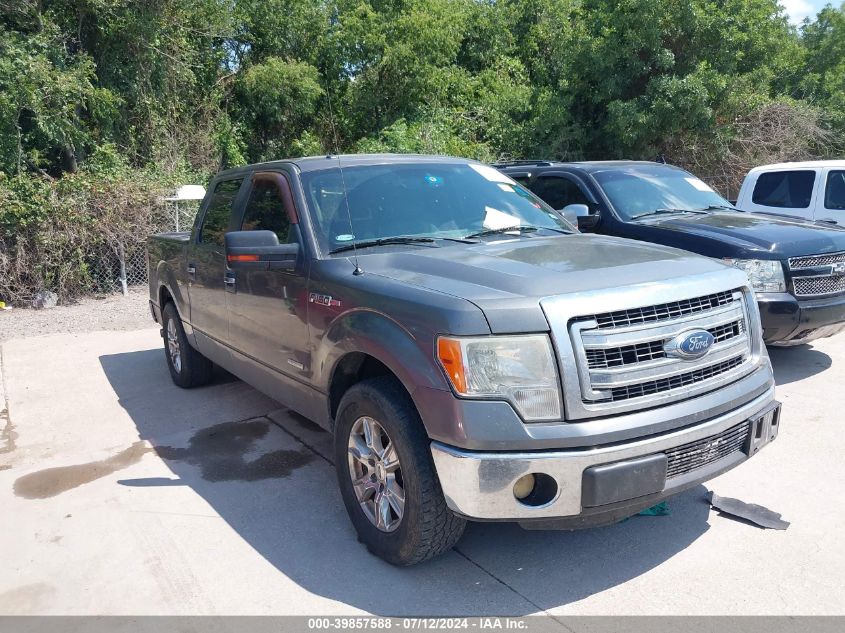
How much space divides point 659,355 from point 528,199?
6.61ft

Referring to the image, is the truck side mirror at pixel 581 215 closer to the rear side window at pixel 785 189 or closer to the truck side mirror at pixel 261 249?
the truck side mirror at pixel 261 249

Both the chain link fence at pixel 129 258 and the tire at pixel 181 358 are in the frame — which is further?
the chain link fence at pixel 129 258

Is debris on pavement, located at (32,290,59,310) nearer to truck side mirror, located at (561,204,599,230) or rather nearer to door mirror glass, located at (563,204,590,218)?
truck side mirror, located at (561,204,599,230)

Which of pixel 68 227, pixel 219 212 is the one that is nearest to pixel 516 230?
pixel 219 212

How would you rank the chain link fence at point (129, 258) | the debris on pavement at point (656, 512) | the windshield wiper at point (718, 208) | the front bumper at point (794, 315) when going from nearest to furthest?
the debris on pavement at point (656, 512), the front bumper at point (794, 315), the windshield wiper at point (718, 208), the chain link fence at point (129, 258)

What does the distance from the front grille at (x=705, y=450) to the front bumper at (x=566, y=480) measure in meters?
0.05

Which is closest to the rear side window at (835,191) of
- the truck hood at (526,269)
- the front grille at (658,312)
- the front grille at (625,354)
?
the truck hood at (526,269)

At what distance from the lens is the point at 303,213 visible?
13.8 feet

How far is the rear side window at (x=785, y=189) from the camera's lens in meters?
9.23

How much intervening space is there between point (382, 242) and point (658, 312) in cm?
163

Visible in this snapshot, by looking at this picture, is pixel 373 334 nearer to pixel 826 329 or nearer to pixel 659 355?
pixel 659 355

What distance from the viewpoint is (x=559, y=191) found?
7805mm

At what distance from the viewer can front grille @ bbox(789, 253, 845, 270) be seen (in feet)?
19.4

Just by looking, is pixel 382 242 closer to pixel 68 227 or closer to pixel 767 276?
pixel 767 276
